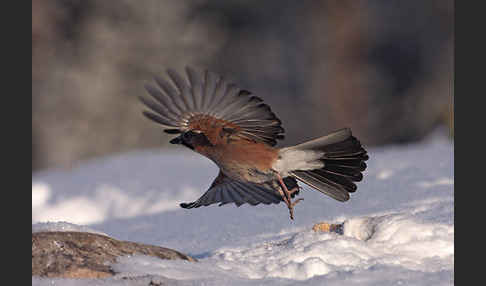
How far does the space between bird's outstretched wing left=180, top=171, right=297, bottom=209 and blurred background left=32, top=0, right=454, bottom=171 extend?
348 inches

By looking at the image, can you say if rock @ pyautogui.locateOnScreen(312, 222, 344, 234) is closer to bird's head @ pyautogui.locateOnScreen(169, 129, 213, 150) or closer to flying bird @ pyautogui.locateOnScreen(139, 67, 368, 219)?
flying bird @ pyautogui.locateOnScreen(139, 67, 368, 219)

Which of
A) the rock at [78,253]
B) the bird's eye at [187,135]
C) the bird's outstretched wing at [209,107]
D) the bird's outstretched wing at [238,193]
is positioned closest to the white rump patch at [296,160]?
the bird's outstretched wing at [209,107]

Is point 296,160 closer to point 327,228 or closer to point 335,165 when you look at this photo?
point 335,165

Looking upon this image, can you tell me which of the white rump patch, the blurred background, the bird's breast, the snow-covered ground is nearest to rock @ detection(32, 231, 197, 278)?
the snow-covered ground

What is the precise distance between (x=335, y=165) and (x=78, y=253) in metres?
A: 1.61

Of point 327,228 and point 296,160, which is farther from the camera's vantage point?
point 296,160

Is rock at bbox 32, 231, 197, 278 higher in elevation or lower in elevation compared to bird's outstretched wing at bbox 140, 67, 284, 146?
lower

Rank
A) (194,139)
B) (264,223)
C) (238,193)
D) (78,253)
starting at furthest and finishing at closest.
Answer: (264,223) < (238,193) < (194,139) < (78,253)

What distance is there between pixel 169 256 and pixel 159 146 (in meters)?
10.3

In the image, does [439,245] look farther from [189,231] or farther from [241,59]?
[241,59]

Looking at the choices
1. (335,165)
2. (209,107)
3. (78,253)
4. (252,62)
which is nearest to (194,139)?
(209,107)

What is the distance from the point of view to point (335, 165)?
392cm

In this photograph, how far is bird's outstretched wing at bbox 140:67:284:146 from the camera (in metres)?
3.68

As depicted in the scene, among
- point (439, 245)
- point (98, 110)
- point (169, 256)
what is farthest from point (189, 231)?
point (98, 110)
